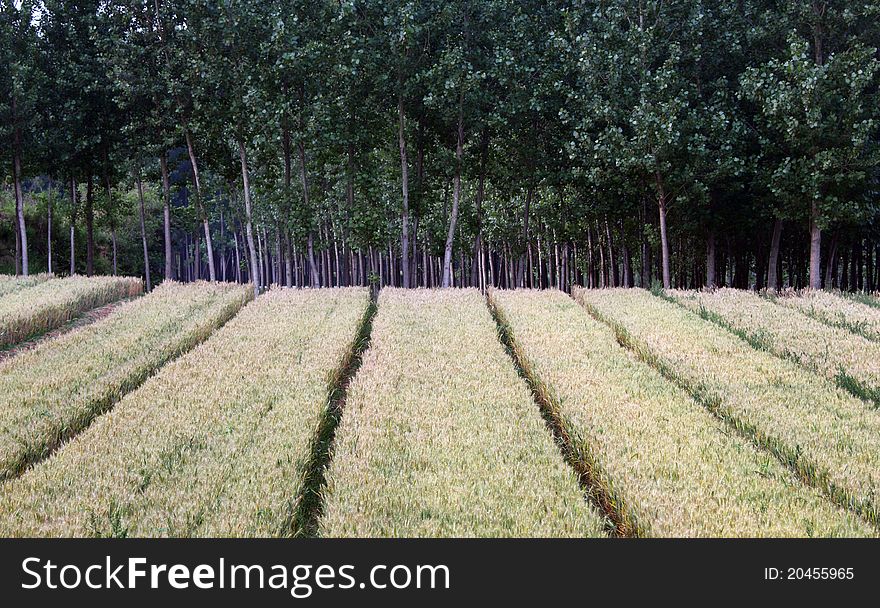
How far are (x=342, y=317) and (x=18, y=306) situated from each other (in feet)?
25.5

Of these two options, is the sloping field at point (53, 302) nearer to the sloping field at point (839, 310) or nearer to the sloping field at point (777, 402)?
the sloping field at point (777, 402)

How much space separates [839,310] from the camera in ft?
49.8

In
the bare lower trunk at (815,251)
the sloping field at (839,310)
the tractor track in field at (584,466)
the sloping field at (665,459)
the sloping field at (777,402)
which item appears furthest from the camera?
the bare lower trunk at (815,251)

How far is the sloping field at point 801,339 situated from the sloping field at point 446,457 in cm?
496

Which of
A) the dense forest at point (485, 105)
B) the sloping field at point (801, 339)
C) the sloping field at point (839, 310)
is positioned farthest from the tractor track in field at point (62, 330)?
the sloping field at point (839, 310)

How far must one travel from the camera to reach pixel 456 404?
8930 mm

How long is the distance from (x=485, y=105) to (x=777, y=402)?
2233 cm

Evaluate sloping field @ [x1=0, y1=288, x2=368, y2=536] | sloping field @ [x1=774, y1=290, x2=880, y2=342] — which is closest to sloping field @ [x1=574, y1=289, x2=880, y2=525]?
sloping field @ [x1=774, y1=290, x2=880, y2=342]

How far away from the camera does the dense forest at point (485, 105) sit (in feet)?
77.7

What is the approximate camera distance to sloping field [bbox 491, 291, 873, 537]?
562cm

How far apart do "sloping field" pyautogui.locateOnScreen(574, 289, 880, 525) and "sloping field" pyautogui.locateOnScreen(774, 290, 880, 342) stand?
2822 mm

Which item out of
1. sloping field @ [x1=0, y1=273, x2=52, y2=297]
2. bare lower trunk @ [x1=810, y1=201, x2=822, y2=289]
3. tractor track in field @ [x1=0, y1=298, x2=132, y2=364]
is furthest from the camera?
bare lower trunk @ [x1=810, y1=201, x2=822, y2=289]

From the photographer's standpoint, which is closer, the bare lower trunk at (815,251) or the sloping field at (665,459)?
the sloping field at (665,459)

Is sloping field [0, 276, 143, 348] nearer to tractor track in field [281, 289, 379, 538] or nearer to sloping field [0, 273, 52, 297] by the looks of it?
sloping field [0, 273, 52, 297]
